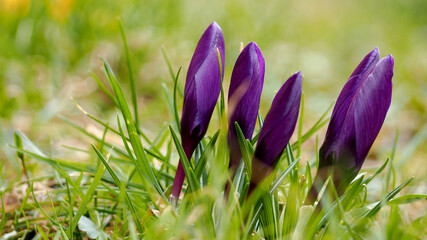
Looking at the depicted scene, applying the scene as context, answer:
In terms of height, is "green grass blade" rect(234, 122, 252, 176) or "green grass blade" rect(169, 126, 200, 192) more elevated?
"green grass blade" rect(234, 122, 252, 176)

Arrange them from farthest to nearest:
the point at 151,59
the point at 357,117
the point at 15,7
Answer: the point at 151,59 < the point at 15,7 < the point at 357,117

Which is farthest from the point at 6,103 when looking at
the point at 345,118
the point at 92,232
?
the point at 345,118

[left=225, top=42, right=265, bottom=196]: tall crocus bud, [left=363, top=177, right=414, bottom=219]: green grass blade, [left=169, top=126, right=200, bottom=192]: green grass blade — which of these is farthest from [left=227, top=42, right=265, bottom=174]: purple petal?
[left=363, top=177, right=414, bottom=219]: green grass blade

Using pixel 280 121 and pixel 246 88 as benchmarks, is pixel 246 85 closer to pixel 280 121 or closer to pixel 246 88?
pixel 246 88

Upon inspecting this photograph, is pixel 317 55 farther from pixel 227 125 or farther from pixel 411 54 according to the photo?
pixel 227 125

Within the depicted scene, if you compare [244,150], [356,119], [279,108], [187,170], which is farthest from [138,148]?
[356,119]

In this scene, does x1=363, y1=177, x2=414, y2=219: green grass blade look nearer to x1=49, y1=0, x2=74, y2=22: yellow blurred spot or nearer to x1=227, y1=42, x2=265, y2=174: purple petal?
x1=227, y1=42, x2=265, y2=174: purple petal
